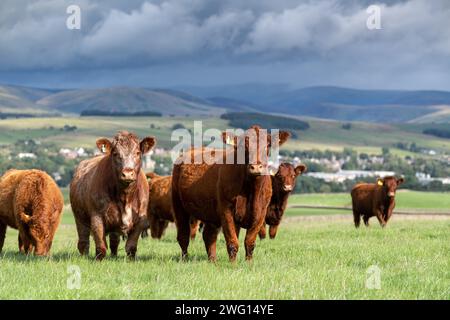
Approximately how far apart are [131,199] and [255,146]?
2660 mm

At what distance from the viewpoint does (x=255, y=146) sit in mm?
13000

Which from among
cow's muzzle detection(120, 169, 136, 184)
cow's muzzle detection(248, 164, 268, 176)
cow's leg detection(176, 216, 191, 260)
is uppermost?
cow's muzzle detection(248, 164, 268, 176)

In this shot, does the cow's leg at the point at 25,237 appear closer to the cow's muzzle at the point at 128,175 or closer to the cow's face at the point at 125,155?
the cow's face at the point at 125,155

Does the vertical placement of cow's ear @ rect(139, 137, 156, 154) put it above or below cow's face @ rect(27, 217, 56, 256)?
above

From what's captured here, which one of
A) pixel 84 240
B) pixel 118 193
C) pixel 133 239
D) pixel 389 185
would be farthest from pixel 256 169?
pixel 389 185

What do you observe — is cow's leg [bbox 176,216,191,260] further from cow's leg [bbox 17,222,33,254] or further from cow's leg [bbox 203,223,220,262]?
cow's leg [bbox 17,222,33,254]

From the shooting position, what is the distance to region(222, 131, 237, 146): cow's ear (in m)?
13.5

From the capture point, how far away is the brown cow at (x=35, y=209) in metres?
15.6

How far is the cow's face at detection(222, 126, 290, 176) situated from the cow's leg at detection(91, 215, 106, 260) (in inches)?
111

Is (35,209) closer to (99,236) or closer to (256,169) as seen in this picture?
(99,236)

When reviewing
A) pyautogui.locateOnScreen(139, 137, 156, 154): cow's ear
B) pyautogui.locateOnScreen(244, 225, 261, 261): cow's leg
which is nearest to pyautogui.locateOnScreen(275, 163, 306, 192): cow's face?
pyautogui.locateOnScreen(244, 225, 261, 261): cow's leg
